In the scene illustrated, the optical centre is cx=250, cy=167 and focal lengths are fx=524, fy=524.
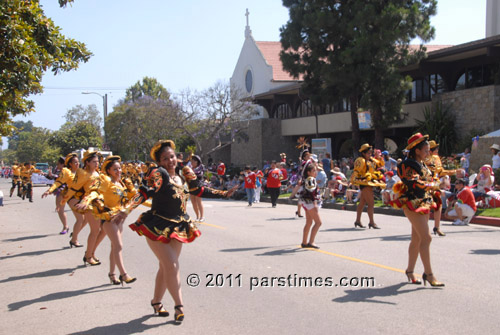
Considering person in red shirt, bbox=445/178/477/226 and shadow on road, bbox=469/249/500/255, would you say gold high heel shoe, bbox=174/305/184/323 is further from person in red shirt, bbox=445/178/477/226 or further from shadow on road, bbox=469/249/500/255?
person in red shirt, bbox=445/178/477/226

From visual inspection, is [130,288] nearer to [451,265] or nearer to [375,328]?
[375,328]

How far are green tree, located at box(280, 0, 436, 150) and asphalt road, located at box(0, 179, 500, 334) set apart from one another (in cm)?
1422

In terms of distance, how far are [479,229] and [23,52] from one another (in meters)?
10.7

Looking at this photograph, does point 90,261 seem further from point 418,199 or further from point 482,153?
point 482,153

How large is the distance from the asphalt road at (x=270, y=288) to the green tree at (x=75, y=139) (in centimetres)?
5568

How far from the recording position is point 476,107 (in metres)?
23.4

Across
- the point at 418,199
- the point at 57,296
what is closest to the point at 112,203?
the point at 57,296

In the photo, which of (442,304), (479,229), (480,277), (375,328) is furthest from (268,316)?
(479,229)

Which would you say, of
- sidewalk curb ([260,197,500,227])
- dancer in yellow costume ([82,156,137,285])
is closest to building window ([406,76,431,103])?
sidewalk curb ([260,197,500,227])

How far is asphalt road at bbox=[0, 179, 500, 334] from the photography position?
5668mm

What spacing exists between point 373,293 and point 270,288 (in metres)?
1.37

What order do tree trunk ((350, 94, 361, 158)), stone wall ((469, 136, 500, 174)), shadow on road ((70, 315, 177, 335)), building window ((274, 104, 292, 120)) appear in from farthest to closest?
1. building window ((274, 104, 292, 120))
2. tree trunk ((350, 94, 361, 158))
3. stone wall ((469, 136, 500, 174))
4. shadow on road ((70, 315, 177, 335))

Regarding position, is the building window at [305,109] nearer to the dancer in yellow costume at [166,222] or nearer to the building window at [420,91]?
the building window at [420,91]

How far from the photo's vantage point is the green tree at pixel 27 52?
916 cm
